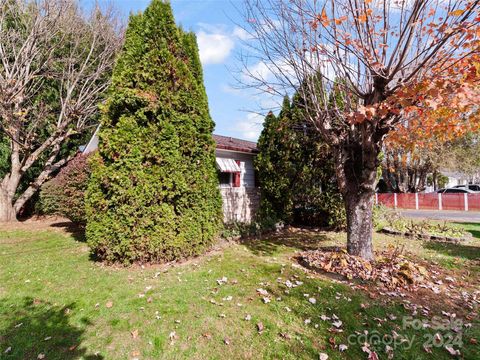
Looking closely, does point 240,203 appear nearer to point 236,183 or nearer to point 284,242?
point 236,183

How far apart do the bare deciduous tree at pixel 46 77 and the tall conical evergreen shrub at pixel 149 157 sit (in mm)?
9062

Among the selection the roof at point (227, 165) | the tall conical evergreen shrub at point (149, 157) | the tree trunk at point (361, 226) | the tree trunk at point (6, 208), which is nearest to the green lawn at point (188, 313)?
the tall conical evergreen shrub at point (149, 157)

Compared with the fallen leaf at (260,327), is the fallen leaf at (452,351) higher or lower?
lower

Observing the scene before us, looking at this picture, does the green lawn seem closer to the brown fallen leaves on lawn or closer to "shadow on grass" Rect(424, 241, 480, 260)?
the brown fallen leaves on lawn

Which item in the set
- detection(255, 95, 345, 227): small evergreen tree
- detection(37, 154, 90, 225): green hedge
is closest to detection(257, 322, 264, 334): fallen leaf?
detection(255, 95, 345, 227): small evergreen tree

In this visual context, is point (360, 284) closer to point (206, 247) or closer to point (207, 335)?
point (207, 335)

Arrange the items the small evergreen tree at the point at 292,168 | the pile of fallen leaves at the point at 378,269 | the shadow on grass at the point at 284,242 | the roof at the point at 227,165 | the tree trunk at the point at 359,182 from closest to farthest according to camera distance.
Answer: the pile of fallen leaves at the point at 378,269
the tree trunk at the point at 359,182
the shadow on grass at the point at 284,242
the small evergreen tree at the point at 292,168
the roof at the point at 227,165

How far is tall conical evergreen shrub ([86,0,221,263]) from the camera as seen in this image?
5.83 metres

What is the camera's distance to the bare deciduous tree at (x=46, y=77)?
1245 centimetres

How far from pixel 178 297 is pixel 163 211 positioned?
2.15m

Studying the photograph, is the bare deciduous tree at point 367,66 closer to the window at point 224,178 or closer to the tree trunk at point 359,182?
the tree trunk at point 359,182

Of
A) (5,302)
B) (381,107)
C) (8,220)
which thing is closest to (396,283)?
(381,107)

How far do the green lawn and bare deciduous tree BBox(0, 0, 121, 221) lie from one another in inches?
373

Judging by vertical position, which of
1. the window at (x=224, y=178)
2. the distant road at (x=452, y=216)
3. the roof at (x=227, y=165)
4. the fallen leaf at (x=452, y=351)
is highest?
the roof at (x=227, y=165)
